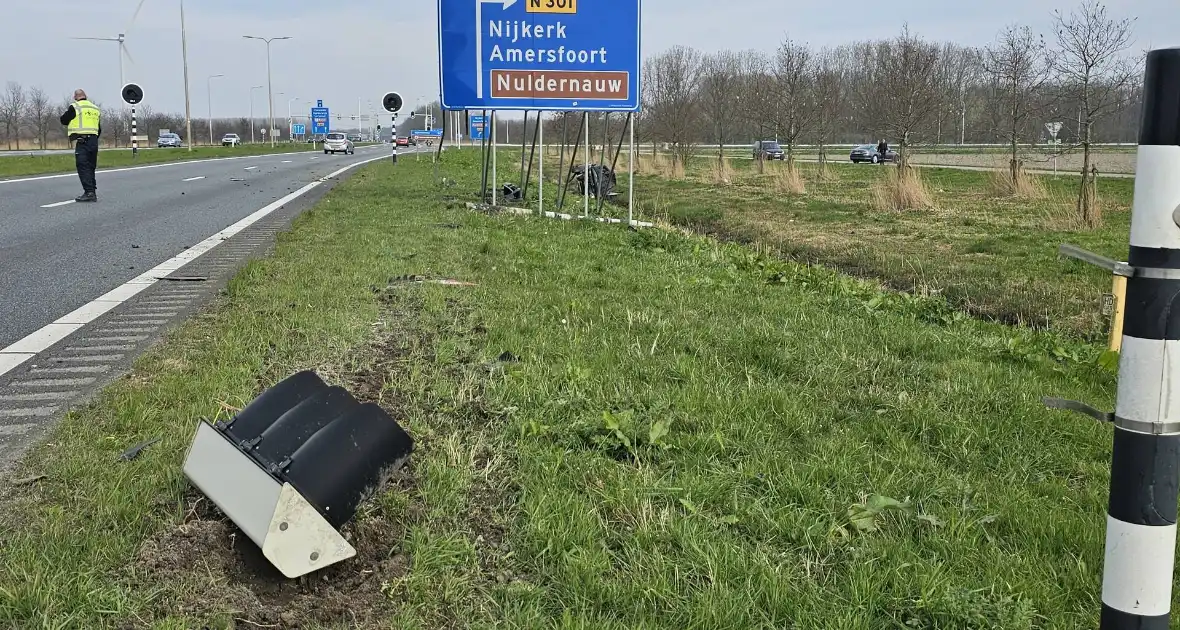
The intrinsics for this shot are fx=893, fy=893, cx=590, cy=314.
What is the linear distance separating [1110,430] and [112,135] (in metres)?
84.5

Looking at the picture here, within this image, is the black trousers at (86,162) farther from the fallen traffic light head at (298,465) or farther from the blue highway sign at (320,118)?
the blue highway sign at (320,118)

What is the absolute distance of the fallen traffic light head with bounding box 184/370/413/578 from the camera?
92.9 inches

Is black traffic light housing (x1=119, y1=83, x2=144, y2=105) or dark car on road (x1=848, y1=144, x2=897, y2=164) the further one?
dark car on road (x1=848, y1=144, x2=897, y2=164)

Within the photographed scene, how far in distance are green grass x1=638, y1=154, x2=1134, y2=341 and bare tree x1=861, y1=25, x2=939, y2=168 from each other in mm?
1892

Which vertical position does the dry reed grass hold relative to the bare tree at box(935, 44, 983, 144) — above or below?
below

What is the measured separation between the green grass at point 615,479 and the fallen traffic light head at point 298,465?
13cm

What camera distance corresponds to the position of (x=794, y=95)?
3150 centimetres

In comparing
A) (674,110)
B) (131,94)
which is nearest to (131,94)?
(131,94)

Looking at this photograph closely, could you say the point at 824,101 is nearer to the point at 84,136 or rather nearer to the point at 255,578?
the point at 84,136

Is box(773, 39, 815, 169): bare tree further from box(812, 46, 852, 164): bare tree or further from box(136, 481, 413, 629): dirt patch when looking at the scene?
box(136, 481, 413, 629): dirt patch

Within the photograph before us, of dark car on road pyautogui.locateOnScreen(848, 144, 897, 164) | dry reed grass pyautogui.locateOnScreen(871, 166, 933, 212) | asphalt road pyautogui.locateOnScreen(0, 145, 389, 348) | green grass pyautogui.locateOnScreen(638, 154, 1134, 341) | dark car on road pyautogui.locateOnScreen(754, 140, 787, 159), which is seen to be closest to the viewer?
asphalt road pyautogui.locateOnScreen(0, 145, 389, 348)

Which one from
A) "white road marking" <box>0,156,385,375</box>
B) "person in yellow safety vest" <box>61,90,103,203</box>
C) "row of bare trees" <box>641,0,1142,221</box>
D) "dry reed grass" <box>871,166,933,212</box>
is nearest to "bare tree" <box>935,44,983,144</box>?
"row of bare trees" <box>641,0,1142,221</box>

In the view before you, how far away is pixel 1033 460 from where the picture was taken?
3400 mm

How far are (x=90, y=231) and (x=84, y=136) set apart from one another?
5607 mm
